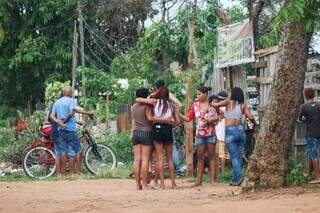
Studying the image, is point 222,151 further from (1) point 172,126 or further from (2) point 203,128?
(1) point 172,126

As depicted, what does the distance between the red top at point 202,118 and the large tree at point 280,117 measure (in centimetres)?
195

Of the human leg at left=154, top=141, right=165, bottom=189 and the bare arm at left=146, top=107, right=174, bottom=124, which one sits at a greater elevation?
the bare arm at left=146, top=107, right=174, bottom=124

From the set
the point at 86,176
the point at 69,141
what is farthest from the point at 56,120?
the point at 86,176

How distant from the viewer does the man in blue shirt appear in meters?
13.7

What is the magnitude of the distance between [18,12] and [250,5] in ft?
47.1

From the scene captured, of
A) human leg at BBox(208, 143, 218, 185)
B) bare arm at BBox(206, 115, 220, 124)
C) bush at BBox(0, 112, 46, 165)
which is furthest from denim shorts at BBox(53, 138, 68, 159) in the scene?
bare arm at BBox(206, 115, 220, 124)

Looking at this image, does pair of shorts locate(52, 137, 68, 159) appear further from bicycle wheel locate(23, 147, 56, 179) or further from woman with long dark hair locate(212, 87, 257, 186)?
woman with long dark hair locate(212, 87, 257, 186)

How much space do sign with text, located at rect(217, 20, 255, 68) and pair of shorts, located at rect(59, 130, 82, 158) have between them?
3.28 m

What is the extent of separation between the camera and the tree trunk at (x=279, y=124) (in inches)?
367

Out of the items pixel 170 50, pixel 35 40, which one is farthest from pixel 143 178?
pixel 35 40

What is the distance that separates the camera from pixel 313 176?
11.7 metres

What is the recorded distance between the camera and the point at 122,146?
17.1 meters

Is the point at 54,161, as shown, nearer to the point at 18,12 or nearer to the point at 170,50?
the point at 170,50

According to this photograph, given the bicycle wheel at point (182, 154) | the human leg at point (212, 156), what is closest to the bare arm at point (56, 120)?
the bicycle wheel at point (182, 154)
